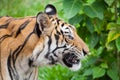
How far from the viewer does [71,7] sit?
16.4 ft

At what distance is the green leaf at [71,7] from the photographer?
16.2ft

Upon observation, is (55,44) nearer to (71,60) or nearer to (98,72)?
(71,60)

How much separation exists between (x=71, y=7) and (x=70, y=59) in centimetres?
54

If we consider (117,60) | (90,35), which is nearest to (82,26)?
(90,35)

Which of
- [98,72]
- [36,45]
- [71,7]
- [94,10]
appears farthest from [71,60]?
[98,72]

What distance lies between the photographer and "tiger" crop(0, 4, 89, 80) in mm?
4551

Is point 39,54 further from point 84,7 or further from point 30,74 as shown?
point 84,7

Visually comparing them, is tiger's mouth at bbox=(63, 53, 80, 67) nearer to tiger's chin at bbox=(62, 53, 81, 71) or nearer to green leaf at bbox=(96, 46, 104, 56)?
tiger's chin at bbox=(62, 53, 81, 71)

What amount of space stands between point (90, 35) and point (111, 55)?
334 mm

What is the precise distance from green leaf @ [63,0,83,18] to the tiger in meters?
0.20

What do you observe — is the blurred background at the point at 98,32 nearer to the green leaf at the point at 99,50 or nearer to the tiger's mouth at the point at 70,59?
the green leaf at the point at 99,50

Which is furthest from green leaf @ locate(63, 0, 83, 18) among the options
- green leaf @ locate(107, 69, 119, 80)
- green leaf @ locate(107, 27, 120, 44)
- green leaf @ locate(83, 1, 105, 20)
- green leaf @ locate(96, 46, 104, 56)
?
green leaf @ locate(107, 69, 119, 80)

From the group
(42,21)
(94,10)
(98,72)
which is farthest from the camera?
(98,72)

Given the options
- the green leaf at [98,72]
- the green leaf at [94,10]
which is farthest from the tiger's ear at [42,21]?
the green leaf at [98,72]
